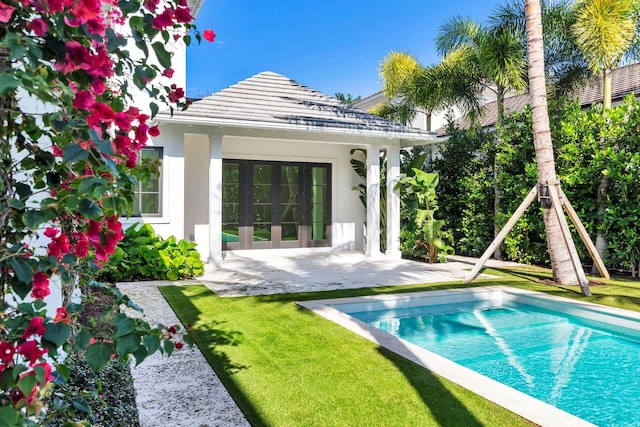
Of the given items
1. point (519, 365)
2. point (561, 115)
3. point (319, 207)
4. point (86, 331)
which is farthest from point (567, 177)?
point (86, 331)

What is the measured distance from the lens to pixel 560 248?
31.7ft

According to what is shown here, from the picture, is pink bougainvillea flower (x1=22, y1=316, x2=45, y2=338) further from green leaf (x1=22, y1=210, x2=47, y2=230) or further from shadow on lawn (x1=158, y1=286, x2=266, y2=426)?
shadow on lawn (x1=158, y1=286, x2=266, y2=426)

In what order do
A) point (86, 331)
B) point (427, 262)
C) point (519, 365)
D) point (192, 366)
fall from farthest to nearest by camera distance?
point (427, 262) < point (519, 365) < point (192, 366) < point (86, 331)

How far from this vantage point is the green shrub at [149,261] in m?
9.85

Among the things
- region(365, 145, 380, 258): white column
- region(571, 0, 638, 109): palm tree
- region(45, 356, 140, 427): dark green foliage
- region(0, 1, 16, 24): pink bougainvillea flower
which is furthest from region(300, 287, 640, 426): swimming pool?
region(571, 0, 638, 109): palm tree

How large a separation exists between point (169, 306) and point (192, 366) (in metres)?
2.87

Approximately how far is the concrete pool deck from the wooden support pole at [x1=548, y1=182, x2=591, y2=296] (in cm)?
249

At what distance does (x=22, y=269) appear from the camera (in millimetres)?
1382

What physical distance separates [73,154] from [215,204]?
34.5ft

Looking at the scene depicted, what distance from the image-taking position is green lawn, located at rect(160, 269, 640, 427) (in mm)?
3682

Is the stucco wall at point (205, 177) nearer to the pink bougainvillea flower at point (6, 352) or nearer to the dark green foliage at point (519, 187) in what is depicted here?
the dark green foliage at point (519, 187)

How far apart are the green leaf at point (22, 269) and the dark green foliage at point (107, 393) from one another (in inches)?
81.9

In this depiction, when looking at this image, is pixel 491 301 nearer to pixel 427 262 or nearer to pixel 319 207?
pixel 427 262

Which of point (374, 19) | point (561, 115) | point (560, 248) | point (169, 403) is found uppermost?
point (374, 19)
